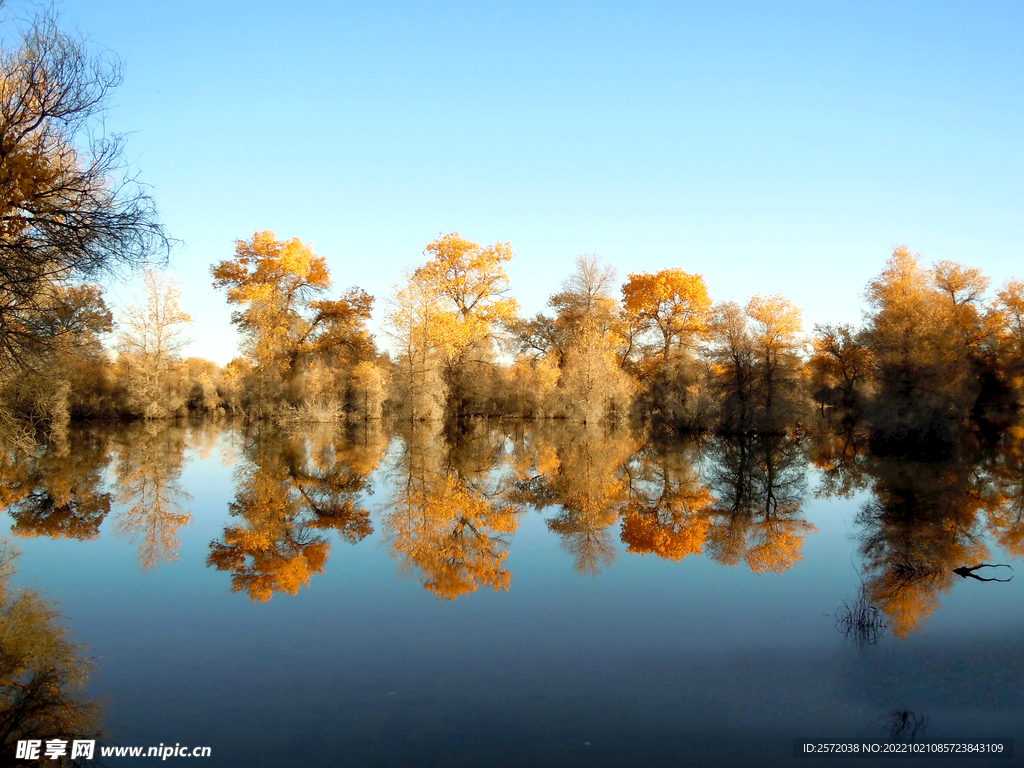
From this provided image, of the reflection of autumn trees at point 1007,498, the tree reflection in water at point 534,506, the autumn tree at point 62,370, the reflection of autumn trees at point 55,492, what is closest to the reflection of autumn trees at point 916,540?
the tree reflection in water at point 534,506

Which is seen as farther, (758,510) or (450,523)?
(758,510)

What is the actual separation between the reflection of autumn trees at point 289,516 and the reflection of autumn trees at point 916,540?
5.60m

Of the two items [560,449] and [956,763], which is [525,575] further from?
[560,449]

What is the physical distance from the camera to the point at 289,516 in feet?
32.7

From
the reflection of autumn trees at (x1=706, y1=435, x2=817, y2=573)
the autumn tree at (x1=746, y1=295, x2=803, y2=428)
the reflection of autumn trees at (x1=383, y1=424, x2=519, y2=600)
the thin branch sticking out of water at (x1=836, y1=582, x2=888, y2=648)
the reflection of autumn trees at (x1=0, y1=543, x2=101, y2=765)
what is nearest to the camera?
the reflection of autumn trees at (x1=0, y1=543, x2=101, y2=765)

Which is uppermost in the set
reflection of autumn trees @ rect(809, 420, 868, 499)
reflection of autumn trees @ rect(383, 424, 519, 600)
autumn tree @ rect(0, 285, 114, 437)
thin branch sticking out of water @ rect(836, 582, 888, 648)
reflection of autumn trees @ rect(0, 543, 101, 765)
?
autumn tree @ rect(0, 285, 114, 437)

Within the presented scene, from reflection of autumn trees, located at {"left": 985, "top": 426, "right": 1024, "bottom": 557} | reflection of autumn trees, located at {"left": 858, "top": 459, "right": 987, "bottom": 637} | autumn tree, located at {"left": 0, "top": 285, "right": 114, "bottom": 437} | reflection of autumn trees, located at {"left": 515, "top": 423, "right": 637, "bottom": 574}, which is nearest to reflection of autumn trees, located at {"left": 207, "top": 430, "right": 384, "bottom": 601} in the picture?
reflection of autumn trees, located at {"left": 515, "top": 423, "right": 637, "bottom": 574}

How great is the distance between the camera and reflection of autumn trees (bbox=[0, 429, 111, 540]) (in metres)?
9.16

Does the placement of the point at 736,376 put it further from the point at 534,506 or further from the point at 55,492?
the point at 55,492

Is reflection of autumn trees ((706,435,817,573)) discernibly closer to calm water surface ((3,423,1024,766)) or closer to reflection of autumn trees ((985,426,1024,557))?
calm water surface ((3,423,1024,766))

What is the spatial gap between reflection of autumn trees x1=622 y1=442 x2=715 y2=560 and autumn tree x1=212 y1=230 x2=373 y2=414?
60.9 feet

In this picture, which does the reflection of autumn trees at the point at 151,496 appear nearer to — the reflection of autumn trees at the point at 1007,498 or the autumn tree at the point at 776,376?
the reflection of autumn trees at the point at 1007,498

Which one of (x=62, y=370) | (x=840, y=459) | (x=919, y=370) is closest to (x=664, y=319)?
(x=919, y=370)

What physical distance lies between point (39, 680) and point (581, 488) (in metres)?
9.58
